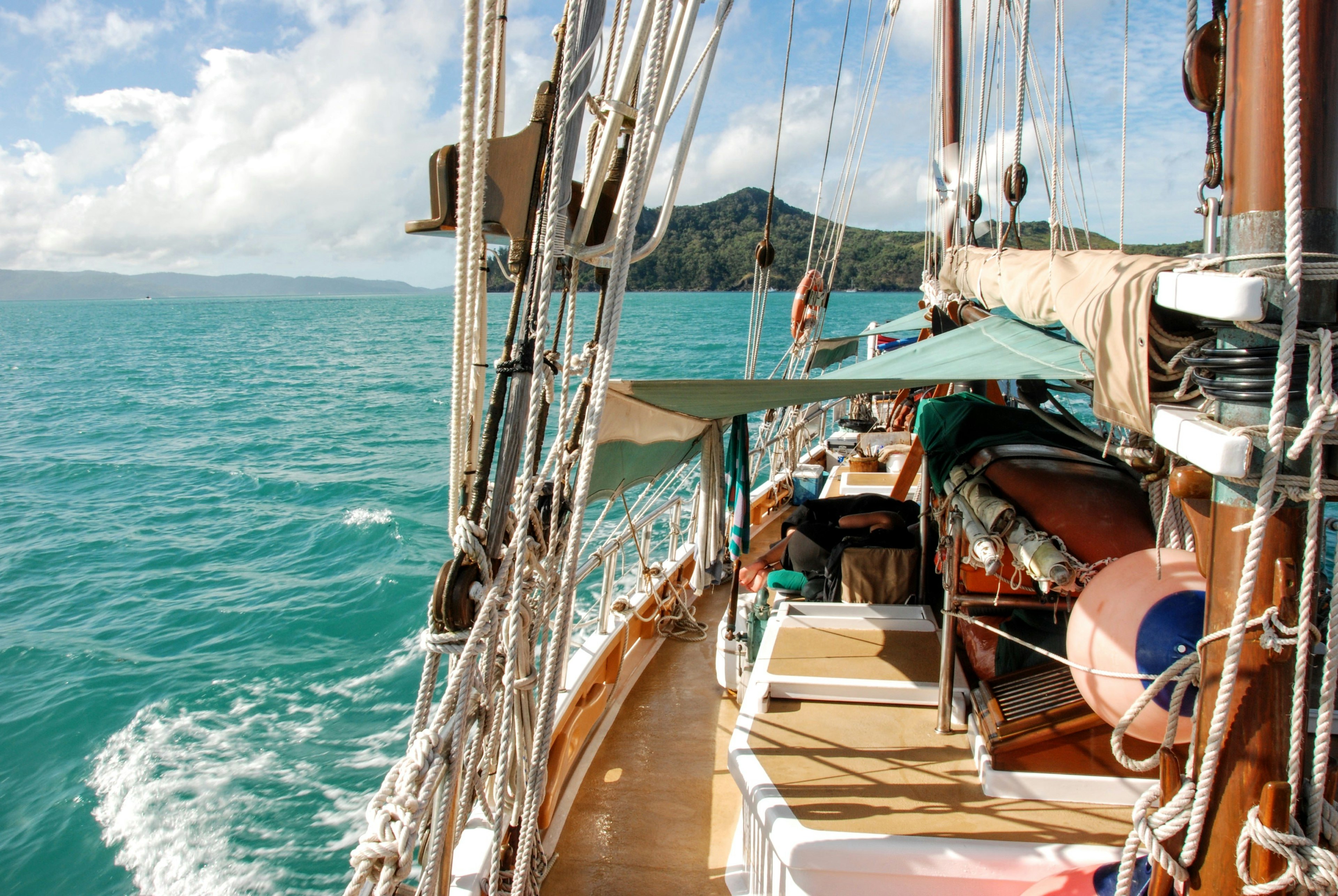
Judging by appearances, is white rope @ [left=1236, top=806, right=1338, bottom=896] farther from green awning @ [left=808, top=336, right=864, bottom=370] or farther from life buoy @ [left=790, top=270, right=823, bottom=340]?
life buoy @ [left=790, top=270, right=823, bottom=340]

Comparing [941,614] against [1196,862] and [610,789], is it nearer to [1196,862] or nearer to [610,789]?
[610,789]

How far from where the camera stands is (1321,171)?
1370 mm

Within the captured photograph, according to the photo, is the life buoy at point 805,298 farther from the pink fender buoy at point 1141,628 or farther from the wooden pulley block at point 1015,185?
the pink fender buoy at point 1141,628

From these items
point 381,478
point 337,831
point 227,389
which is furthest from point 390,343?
point 337,831

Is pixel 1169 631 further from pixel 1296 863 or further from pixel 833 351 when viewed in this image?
pixel 833 351

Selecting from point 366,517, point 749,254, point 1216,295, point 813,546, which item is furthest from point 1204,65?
point 749,254

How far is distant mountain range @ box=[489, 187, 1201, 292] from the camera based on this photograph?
288 ft

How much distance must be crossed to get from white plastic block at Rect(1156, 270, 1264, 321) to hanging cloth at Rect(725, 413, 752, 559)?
309cm

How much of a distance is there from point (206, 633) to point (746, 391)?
8.38 meters

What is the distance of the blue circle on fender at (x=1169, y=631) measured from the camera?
2.03 meters

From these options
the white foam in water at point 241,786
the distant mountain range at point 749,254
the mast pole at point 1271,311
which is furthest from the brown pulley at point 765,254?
the distant mountain range at point 749,254

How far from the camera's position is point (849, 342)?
970cm

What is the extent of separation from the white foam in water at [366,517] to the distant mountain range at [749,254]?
68.1 meters

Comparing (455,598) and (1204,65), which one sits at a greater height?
(1204,65)
